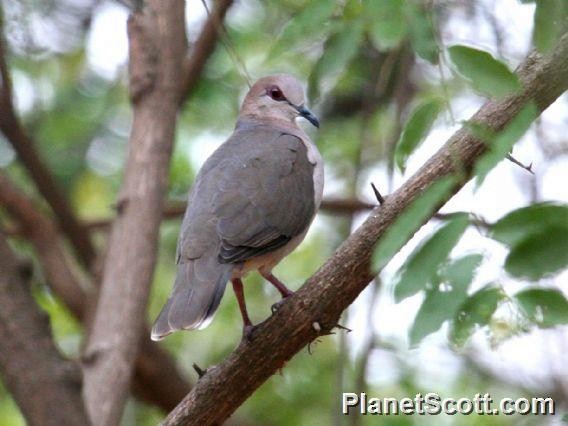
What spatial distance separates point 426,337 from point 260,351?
1.52 meters

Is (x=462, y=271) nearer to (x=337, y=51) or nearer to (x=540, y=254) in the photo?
(x=540, y=254)

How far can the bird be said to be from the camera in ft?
12.6

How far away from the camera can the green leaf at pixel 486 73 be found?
227 centimetres

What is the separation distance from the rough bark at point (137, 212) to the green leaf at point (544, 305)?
2.71 meters

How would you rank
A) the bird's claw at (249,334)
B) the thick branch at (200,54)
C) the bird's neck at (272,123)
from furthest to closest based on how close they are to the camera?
the thick branch at (200,54)
the bird's neck at (272,123)
the bird's claw at (249,334)

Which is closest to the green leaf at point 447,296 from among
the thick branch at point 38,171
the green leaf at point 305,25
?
the green leaf at point 305,25

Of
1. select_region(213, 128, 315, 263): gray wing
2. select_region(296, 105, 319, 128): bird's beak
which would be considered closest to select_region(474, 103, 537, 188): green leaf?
select_region(213, 128, 315, 263): gray wing

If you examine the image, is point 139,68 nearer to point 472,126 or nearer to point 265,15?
point 265,15

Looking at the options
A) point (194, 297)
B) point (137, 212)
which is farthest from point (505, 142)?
point (137, 212)

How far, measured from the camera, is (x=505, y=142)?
2.13 metres

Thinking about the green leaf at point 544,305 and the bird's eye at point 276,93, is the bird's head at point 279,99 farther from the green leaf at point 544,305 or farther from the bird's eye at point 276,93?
the green leaf at point 544,305

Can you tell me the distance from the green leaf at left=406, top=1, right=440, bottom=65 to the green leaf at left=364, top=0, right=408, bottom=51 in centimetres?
5

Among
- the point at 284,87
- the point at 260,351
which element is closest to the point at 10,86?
the point at 284,87

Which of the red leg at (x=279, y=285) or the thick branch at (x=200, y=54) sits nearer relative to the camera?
the red leg at (x=279, y=285)
